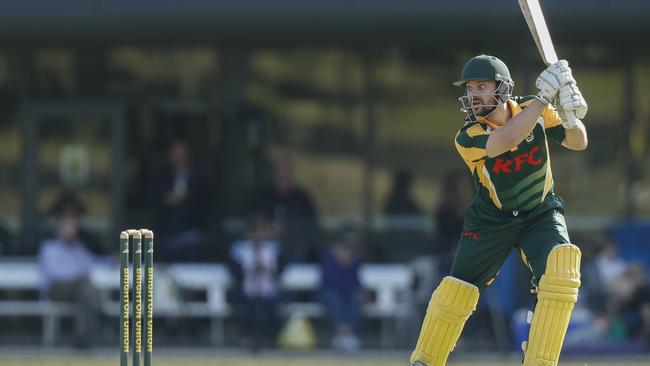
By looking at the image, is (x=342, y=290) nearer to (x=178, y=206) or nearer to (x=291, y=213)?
(x=291, y=213)

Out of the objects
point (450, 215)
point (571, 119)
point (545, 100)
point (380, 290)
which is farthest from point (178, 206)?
point (545, 100)

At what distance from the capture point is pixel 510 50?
47.0ft

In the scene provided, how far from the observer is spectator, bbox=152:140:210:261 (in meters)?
13.7

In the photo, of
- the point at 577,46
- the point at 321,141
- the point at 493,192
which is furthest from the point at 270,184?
the point at 493,192

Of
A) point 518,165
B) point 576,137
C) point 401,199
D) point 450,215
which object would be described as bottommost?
point 518,165

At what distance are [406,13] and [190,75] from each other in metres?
2.62

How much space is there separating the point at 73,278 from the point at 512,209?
241 inches

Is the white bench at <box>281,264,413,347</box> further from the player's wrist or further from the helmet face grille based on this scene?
the player's wrist

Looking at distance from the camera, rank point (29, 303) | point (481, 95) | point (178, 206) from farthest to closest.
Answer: point (178, 206) < point (29, 303) < point (481, 95)

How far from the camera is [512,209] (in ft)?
23.9

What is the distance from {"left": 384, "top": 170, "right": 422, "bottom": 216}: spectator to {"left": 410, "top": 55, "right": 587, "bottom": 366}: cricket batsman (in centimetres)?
715

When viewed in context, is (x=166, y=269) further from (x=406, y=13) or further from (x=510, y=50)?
(x=510, y=50)

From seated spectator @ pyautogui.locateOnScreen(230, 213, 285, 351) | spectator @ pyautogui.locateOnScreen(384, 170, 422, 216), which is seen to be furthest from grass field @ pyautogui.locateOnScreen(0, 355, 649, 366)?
spectator @ pyautogui.locateOnScreen(384, 170, 422, 216)

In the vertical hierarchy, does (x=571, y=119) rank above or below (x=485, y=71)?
below
